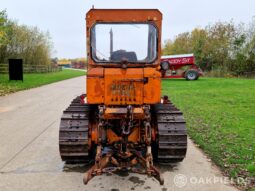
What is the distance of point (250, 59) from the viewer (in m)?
37.0

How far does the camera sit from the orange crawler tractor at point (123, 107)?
4.89 meters

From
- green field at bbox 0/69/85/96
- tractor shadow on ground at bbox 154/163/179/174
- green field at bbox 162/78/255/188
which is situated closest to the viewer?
tractor shadow on ground at bbox 154/163/179/174

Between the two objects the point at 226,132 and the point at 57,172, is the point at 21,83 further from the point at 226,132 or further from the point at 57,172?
the point at 57,172

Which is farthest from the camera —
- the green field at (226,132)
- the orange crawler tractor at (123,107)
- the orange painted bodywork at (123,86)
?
the green field at (226,132)

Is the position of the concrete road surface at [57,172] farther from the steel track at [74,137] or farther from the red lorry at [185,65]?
the red lorry at [185,65]

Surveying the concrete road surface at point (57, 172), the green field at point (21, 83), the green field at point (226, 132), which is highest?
the green field at point (21, 83)

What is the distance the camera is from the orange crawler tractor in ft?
16.1

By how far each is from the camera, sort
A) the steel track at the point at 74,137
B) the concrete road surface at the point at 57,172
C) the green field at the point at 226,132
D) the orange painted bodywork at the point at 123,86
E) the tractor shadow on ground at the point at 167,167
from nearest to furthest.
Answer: the concrete road surface at the point at 57,172
the orange painted bodywork at the point at 123,86
the steel track at the point at 74,137
the tractor shadow on ground at the point at 167,167
the green field at the point at 226,132

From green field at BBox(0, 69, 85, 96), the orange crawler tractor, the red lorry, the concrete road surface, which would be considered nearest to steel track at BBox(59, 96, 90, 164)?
the orange crawler tractor

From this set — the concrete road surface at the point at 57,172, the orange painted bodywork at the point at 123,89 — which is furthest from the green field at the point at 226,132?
the orange painted bodywork at the point at 123,89

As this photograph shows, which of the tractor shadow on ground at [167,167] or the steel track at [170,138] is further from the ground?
the steel track at [170,138]

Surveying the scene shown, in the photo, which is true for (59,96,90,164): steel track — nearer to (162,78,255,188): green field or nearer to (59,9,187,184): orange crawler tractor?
(59,9,187,184): orange crawler tractor

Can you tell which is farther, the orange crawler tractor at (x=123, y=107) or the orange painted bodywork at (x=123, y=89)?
the orange painted bodywork at (x=123, y=89)

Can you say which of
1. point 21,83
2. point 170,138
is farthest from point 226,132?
point 21,83
